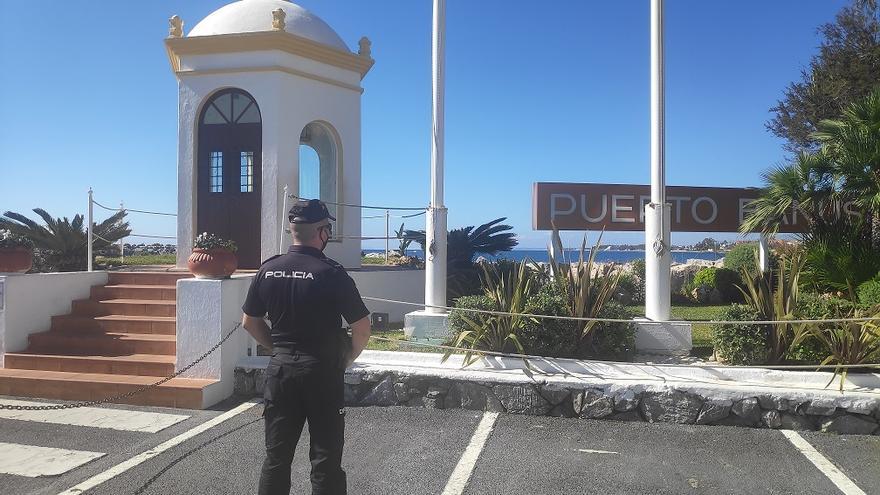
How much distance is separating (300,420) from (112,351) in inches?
181

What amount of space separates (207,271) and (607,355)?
420 centimetres

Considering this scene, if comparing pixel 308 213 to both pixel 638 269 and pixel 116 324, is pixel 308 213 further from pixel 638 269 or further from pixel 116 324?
pixel 638 269

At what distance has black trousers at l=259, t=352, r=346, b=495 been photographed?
10.2 feet

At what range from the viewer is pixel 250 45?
915 cm

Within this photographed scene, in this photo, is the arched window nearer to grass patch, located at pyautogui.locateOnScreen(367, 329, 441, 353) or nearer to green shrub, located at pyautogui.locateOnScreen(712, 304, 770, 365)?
grass patch, located at pyautogui.locateOnScreen(367, 329, 441, 353)

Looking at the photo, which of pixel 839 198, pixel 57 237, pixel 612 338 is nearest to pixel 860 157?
pixel 839 198

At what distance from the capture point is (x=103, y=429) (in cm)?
519

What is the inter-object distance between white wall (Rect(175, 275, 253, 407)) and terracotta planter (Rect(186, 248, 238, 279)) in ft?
0.30

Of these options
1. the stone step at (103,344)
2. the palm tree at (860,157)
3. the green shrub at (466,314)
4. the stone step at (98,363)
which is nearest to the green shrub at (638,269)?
the palm tree at (860,157)

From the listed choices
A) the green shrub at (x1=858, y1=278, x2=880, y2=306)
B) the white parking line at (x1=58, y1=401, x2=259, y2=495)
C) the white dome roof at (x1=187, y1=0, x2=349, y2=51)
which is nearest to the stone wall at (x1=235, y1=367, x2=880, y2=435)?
the white parking line at (x1=58, y1=401, x2=259, y2=495)

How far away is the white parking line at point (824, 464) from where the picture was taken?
400 centimetres

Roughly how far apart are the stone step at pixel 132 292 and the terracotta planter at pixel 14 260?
0.90m

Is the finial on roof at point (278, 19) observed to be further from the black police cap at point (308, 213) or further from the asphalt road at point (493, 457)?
the black police cap at point (308, 213)

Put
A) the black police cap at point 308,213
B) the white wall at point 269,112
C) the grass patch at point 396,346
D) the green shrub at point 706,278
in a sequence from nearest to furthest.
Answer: the black police cap at point 308,213 < the grass patch at point 396,346 < the white wall at point 269,112 < the green shrub at point 706,278
